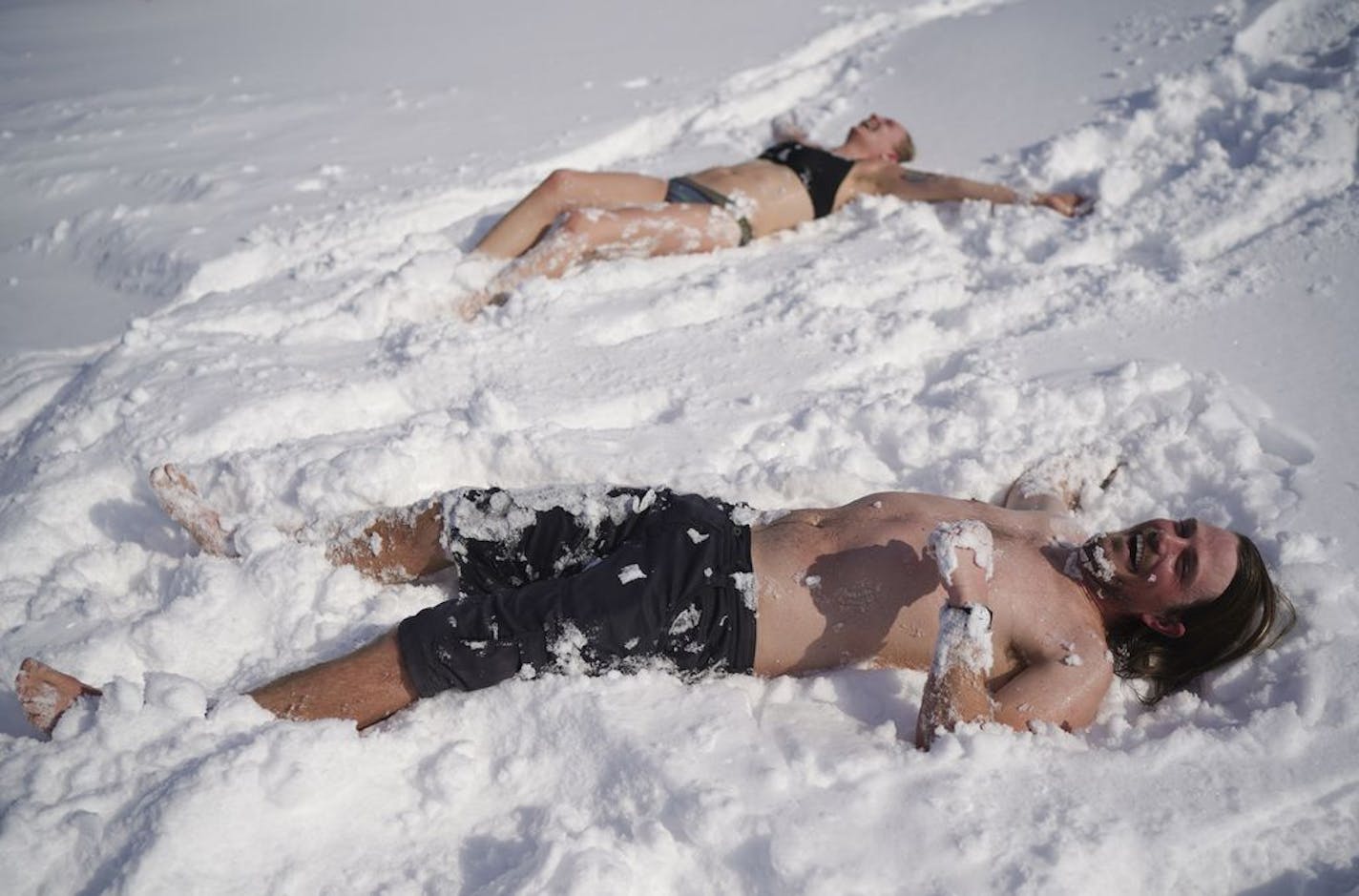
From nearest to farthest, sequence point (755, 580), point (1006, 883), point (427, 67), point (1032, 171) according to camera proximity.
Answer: point (1006, 883) → point (755, 580) → point (1032, 171) → point (427, 67)

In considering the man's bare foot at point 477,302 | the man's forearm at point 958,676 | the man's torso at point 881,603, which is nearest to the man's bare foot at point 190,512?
the man's bare foot at point 477,302

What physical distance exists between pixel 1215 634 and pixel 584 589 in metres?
1.49

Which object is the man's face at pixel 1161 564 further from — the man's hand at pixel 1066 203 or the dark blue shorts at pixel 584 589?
the man's hand at pixel 1066 203

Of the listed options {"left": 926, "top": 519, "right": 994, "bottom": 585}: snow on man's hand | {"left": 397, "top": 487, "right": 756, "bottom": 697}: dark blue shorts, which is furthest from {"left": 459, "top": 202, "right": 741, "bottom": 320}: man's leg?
{"left": 926, "top": 519, "right": 994, "bottom": 585}: snow on man's hand

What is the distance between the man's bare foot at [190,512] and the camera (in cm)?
234

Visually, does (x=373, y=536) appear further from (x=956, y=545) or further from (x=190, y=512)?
(x=956, y=545)

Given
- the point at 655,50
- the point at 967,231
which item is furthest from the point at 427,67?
the point at 967,231

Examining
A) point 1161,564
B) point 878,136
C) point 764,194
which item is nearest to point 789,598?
point 1161,564

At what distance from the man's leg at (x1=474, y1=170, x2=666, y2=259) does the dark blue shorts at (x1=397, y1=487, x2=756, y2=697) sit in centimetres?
152

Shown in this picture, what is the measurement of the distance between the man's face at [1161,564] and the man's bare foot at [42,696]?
2303 millimetres

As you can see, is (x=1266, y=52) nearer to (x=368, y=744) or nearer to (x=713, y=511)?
(x=713, y=511)

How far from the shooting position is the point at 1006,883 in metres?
1.60

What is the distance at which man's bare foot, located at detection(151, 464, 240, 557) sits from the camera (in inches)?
92.2

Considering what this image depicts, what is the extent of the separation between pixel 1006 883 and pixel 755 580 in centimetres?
80
